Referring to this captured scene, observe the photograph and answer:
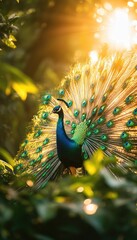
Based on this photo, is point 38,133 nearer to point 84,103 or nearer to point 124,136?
point 84,103

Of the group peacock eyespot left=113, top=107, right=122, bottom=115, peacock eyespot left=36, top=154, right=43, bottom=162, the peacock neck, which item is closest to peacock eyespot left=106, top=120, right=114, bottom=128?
peacock eyespot left=113, top=107, right=122, bottom=115

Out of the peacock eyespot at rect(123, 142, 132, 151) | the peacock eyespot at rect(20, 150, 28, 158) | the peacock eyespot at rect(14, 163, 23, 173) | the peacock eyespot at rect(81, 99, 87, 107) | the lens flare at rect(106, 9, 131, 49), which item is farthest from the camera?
the lens flare at rect(106, 9, 131, 49)

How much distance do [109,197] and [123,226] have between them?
155mm

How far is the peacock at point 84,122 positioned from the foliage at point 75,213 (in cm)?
407

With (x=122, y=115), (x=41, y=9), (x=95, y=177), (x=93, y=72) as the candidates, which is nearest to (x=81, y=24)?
(x=41, y=9)

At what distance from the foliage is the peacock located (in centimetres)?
407

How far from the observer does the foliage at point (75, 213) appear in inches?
74.9

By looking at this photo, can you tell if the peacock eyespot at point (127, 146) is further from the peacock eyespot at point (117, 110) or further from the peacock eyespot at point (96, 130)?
the peacock eyespot at point (96, 130)

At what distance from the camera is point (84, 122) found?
23.3 ft

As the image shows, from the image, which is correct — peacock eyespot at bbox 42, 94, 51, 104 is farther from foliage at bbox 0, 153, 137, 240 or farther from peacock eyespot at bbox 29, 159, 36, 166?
foliage at bbox 0, 153, 137, 240

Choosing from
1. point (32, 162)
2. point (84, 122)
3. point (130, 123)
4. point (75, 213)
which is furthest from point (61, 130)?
point (75, 213)

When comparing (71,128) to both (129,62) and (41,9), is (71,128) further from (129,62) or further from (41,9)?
(41,9)

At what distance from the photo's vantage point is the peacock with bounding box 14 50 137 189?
6.52 m

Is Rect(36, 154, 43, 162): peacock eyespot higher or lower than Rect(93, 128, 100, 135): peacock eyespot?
higher
